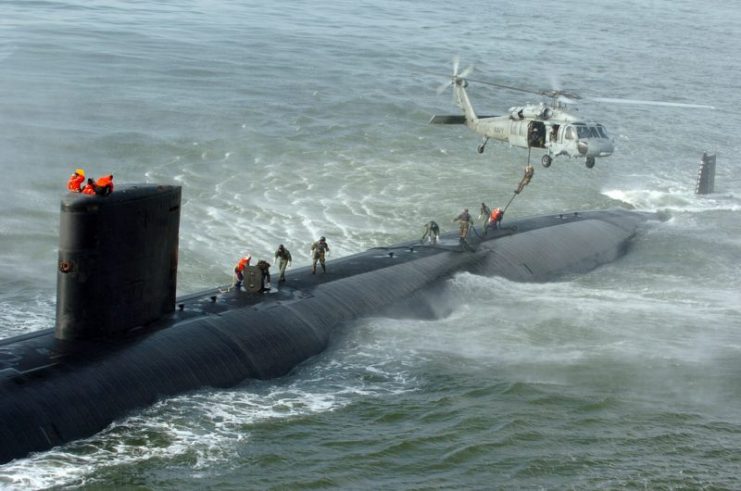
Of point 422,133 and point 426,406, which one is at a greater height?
point 422,133

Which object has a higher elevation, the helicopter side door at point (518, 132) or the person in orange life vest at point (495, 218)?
the helicopter side door at point (518, 132)

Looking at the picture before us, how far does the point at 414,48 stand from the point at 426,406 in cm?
5438

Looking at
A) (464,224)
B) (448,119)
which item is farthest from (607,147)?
(464,224)

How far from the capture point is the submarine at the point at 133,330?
1614 centimetres

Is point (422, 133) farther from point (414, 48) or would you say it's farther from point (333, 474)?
point (333, 474)

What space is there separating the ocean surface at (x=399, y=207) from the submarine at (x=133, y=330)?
394 mm

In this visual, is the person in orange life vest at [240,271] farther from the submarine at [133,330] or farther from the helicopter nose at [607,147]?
the helicopter nose at [607,147]

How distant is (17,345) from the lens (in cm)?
1755

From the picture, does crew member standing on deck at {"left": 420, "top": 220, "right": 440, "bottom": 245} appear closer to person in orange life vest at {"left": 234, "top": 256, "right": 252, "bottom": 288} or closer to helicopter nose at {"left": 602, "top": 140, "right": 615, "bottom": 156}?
person in orange life vest at {"left": 234, "top": 256, "right": 252, "bottom": 288}

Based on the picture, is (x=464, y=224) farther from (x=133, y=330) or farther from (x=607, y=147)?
(x=133, y=330)

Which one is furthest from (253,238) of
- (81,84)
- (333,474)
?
(81,84)

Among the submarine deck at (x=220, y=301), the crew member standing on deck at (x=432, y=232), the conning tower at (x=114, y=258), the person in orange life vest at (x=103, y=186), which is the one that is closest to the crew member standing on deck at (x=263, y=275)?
the submarine deck at (x=220, y=301)

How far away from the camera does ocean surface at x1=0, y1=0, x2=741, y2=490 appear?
17547mm

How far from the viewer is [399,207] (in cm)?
A: 4069
